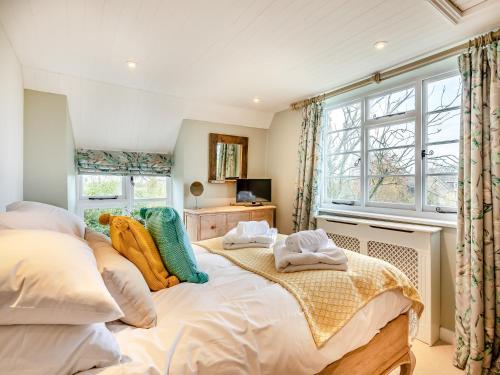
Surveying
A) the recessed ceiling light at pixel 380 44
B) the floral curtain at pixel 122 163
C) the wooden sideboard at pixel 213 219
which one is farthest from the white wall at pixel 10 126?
the recessed ceiling light at pixel 380 44

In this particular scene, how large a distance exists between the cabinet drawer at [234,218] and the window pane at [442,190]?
208 cm

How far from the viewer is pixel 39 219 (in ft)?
3.98

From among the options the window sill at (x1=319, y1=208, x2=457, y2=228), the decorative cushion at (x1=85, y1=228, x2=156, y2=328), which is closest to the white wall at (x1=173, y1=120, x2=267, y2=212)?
the window sill at (x1=319, y1=208, x2=457, y2=228)

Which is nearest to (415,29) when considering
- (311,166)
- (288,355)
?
(311,166)

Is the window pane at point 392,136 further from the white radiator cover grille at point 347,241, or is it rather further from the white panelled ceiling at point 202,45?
the white radiator cover grille at point 347,241

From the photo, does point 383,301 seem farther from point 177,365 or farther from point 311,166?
point 311,166

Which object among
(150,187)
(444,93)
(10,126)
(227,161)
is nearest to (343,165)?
(444,93)

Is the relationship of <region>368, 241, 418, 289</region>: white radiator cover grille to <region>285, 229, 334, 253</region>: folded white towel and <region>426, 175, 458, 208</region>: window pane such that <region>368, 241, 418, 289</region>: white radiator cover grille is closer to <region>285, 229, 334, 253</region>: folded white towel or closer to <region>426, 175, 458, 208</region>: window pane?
<region>426, 175, 458, 208</region>: window pane

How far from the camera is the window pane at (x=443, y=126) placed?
2268 mm

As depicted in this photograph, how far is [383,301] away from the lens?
1430mm

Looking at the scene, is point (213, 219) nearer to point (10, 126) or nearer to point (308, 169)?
point (308, 169)

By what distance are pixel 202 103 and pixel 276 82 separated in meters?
1.15

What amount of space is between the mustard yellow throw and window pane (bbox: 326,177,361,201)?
146cm

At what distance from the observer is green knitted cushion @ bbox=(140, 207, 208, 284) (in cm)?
138
